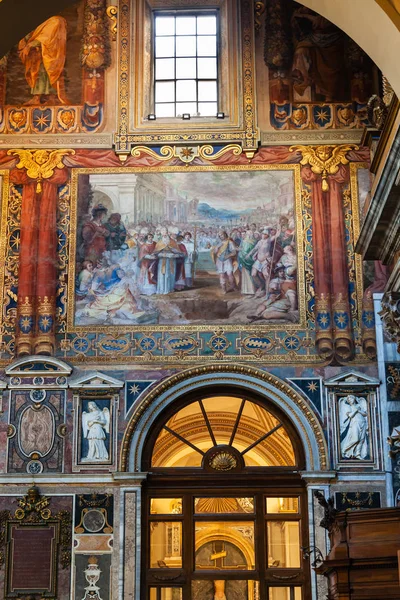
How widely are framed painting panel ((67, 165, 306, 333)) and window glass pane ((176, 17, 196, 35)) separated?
2.45 meters

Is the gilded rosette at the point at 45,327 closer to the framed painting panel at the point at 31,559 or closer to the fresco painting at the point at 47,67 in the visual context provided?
the framed painting panel at the point at 31,559

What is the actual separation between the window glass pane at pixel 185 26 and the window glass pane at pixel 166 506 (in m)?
7.48

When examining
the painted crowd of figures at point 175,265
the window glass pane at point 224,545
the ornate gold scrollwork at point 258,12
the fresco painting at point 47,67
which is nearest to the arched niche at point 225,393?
the painted crowd of figures at point 175,265

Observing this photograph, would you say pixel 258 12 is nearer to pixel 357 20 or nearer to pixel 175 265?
pixel 175 265

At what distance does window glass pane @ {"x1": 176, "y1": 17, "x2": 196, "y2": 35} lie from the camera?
1694cm

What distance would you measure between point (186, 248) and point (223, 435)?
9.49ft

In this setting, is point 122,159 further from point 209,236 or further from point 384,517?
point 384,517

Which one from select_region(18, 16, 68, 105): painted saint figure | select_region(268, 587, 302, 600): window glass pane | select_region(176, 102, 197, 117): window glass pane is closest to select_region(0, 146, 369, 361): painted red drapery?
select_region(176, 102, 197, 117): window glass pane

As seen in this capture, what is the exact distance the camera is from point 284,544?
14641 mm

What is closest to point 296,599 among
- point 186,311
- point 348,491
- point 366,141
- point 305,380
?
point 348,491

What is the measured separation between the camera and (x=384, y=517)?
11.1 metres

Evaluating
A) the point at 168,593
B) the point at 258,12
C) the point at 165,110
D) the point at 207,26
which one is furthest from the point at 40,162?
the point at 168,593

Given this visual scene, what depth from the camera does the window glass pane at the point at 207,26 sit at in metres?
16.9

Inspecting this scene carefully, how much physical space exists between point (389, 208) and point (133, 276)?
5416 millimetres
